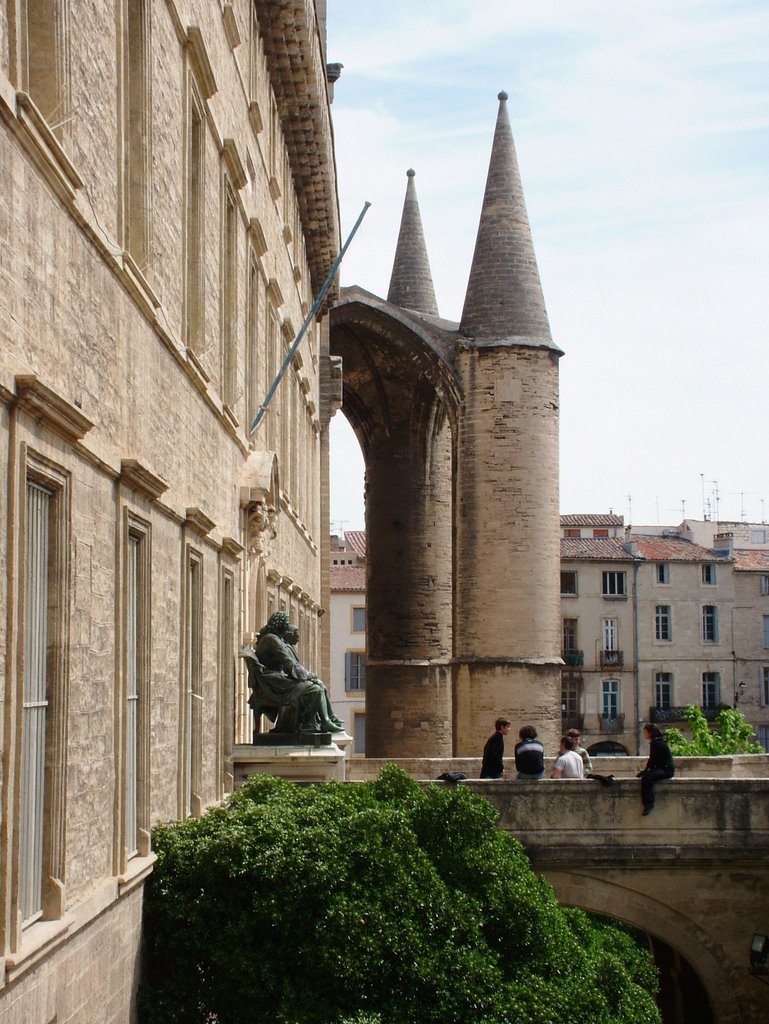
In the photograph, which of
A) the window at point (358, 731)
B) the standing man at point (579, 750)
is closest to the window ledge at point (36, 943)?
the standing man at point (579, 750)

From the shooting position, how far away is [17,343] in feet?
20.4

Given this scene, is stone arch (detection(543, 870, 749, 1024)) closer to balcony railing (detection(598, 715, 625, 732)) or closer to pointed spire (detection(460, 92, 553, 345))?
pointed spire (detection(460, 92, 553, 345))

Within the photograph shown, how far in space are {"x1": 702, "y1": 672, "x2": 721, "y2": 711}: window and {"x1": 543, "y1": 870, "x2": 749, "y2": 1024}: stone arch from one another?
45.3m

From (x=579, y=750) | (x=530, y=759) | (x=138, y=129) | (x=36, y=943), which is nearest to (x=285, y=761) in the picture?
(x=530, y=759)

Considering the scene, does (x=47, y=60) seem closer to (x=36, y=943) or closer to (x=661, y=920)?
(x=36, y=943)

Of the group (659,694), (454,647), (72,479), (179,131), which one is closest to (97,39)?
(72,479)

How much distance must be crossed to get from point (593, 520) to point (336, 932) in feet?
192

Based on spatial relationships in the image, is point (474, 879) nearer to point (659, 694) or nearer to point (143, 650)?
point (143, 650)

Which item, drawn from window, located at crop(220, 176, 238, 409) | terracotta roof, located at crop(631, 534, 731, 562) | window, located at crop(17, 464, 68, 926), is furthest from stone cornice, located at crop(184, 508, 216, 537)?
terracotta roof, located at crop(631, 534, 731, 562)

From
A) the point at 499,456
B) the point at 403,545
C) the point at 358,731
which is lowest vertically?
the point at 358,731

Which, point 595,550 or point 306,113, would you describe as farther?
point 595,550

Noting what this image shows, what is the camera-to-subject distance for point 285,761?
13781mm

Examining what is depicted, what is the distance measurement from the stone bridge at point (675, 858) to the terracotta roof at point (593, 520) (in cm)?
4921

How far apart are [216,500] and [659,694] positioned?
169 ft
